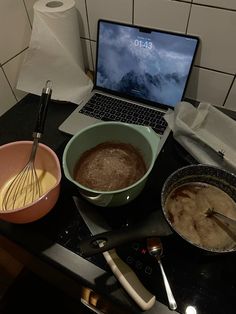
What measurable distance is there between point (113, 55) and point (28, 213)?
450mm

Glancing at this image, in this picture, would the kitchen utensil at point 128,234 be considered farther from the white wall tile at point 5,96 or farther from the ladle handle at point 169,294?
the white wall tile at point 5,96

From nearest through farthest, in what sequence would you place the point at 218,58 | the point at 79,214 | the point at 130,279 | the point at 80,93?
1. the point at 130,279
2. the point at 79,214
3. the point at 218,58
4. the point at 80,93

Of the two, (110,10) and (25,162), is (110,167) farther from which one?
(110,10)

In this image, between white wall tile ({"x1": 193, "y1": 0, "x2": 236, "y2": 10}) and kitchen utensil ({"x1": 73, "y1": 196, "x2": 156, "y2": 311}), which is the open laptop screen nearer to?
white wall tile ({"x1": 193, "y1": 0, "x2": 236, "y2": 10})

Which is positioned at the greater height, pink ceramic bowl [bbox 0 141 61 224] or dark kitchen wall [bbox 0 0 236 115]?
dark kitchen wall [bbox 0 0 236 115]

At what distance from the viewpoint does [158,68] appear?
1.98 feet

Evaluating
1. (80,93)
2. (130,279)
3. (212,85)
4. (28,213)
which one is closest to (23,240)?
(28,213)

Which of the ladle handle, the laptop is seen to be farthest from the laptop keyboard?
the ladle handle

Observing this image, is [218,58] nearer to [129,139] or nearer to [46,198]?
[129,139]

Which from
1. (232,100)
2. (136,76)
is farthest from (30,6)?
(232,100)

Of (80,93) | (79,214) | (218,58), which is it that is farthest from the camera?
(80,93)

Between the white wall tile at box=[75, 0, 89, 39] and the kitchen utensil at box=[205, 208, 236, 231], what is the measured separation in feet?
1.90

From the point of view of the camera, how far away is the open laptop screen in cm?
57

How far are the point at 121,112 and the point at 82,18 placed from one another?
28 centimetres
